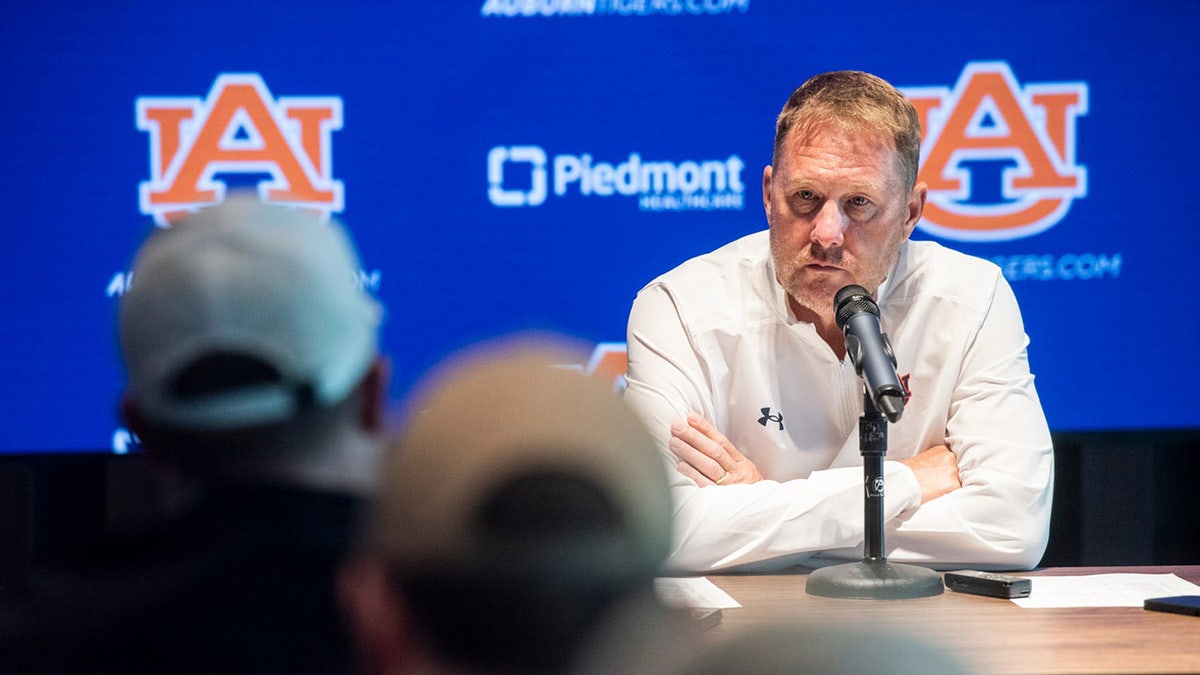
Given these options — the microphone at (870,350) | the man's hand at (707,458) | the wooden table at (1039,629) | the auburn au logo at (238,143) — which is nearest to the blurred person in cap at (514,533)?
the wooden table at (1039,629)

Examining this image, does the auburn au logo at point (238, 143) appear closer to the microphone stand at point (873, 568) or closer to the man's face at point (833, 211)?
the man's face at point (833, 211)

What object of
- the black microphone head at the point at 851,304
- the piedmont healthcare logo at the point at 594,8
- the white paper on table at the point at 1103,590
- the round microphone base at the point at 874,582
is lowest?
the white paper on table at the point at 1103,590

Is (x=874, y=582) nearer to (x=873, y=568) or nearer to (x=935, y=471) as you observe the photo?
(x=873, y=568)

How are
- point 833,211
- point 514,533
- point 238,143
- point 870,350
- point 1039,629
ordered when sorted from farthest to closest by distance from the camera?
point 238,143, point 833,211, point 870,350, point 1039,629, point 514,533

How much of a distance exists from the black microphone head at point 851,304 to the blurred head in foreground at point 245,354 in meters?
1.72

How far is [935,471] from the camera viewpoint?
8.57ft

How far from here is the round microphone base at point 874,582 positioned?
2.12 metres

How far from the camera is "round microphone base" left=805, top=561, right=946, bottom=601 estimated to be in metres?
2.12

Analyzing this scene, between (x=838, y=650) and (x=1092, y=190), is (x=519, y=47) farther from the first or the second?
(x=838, y=650)

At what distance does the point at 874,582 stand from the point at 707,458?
22.6 inches

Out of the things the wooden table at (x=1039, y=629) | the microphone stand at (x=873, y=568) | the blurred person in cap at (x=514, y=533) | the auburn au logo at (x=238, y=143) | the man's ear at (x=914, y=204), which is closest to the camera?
the blurred person in cap at (x=514, y=533)

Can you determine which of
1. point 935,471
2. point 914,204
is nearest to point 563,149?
point 914,204

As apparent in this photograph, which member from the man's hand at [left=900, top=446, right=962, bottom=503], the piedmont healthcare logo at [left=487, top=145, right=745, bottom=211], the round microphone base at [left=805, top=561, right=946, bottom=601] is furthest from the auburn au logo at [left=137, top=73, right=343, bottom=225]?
the round microphone base at [left=805, top=561, right=946, bottom=601]

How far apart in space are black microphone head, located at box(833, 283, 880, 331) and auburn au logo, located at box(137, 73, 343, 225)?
2189mm
